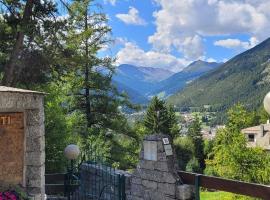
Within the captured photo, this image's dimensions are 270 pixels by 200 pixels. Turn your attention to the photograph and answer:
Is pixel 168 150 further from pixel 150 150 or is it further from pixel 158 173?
pixel 158 173

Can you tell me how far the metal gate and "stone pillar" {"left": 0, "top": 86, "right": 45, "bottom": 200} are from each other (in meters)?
2.57

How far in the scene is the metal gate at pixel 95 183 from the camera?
9.48 m

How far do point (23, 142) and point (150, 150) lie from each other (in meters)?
2.62

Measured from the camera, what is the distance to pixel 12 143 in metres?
6.74

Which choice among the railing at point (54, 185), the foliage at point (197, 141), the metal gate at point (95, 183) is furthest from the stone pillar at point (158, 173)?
the foliage at point (197, 141)

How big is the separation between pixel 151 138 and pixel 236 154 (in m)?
19.5

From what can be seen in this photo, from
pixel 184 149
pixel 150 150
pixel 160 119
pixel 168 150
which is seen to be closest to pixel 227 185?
pixel 168 150

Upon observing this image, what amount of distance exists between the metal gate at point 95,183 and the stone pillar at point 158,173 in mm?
609

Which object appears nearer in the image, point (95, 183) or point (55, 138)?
point (95, 183)

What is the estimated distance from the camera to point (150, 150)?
8414 millimetres

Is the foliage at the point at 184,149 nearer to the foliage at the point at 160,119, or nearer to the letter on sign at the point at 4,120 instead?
the foliage at the point at 160,119

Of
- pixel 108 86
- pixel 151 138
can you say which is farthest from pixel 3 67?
pixel 151 138

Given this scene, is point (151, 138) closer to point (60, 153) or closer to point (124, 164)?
point (60, 153)

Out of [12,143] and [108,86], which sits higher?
[108,86]
